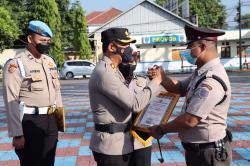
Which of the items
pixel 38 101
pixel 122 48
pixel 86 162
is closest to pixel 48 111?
pixel 38 101

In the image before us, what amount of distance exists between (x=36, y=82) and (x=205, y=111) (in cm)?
178

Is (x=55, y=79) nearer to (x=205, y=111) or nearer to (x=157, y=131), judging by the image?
(x=157, y=131)

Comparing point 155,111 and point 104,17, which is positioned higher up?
point 104,17

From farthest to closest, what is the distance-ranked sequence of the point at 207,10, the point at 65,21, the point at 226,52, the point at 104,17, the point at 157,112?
the point at 104,17, the point at 207,10, the point at 65,21, the point at 226,52, the point at 157,112

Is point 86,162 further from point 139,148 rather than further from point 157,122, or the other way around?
point 157,122

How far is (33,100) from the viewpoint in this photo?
12.4 ft

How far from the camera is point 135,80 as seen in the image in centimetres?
350

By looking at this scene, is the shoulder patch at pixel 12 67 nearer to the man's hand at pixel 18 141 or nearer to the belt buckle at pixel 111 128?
the man's hand at pixel 18 141

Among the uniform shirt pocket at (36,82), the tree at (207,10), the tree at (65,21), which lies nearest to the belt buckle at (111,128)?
the uniform shirt pocket at (36,82)

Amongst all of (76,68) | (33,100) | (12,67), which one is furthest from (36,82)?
(76,68)

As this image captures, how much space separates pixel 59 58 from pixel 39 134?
106 ft

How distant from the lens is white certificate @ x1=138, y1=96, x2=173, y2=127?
9.61 feet

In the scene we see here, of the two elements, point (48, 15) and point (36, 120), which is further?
point (48, 15)

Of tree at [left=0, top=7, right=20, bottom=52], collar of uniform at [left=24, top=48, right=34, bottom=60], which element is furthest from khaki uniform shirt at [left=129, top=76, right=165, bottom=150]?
tree at [left=0, top=7, right=20, bottom=52]
